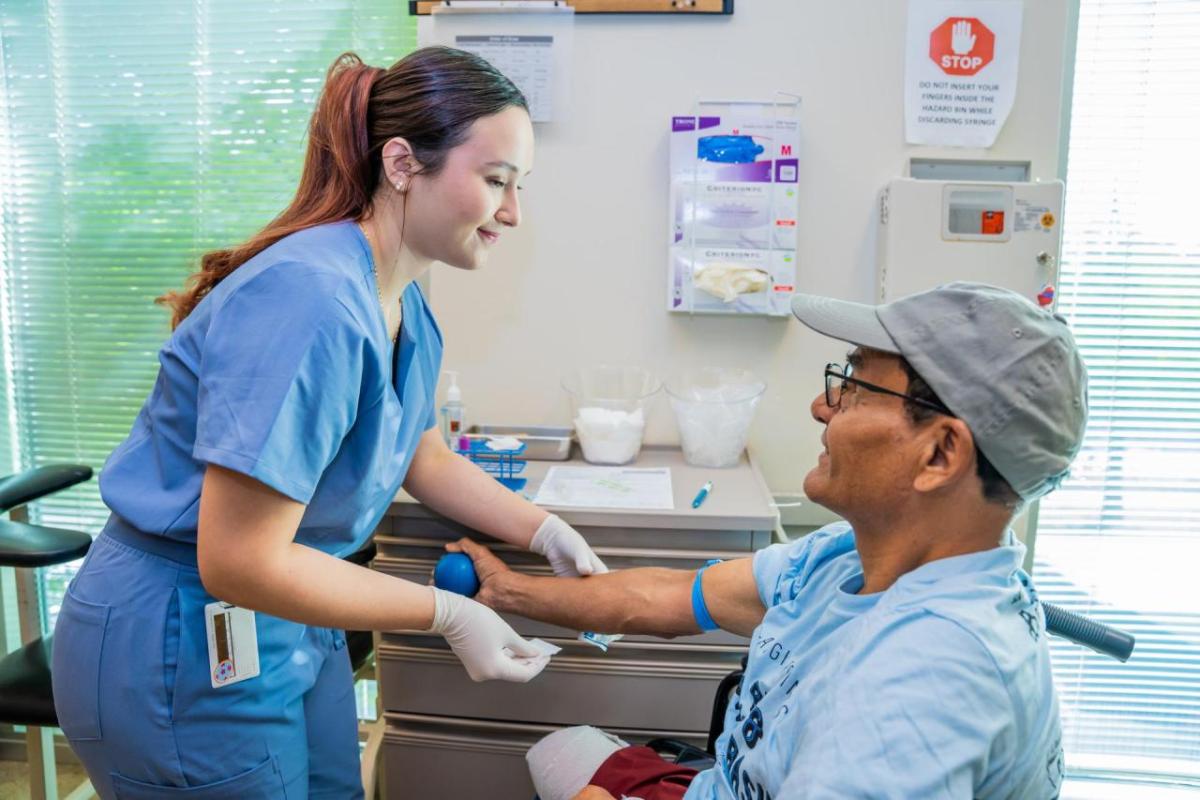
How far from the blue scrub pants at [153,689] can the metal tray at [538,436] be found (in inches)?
30.6

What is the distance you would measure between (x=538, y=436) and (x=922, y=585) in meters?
1.13

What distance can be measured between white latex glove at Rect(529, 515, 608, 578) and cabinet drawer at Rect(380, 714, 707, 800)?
1.05 ft

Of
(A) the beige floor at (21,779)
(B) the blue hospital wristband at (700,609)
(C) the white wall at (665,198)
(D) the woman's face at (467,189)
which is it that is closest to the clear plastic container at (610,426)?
(C) the white wall at (665,198)

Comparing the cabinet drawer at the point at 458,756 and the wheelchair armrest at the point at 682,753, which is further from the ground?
the wheelchair armrest at the point at 682,753

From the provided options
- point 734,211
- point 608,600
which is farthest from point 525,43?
point 608,600

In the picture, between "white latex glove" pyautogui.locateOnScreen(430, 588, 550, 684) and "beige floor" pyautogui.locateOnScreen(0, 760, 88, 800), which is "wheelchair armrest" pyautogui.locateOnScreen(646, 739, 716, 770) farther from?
"beige floor" pyautogui.locateOnScreen(0, 760, 88, 800)

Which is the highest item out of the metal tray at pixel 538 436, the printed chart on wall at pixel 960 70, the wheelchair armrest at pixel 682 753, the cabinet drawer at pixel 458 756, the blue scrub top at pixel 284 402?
the printed chart on wall at pixel 960 70

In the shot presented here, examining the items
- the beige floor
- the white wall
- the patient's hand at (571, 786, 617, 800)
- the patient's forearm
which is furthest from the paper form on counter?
the beige floor

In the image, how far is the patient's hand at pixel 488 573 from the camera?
1432 mm

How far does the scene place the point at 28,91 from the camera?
2.15 metres

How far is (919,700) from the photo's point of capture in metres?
0.77

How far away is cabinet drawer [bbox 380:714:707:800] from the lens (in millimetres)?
1557

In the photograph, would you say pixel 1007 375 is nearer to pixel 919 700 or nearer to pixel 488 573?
pixel 919 700

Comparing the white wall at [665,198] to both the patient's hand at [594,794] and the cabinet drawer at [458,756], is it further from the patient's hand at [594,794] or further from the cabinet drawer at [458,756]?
the patient's hand at [594,794]
